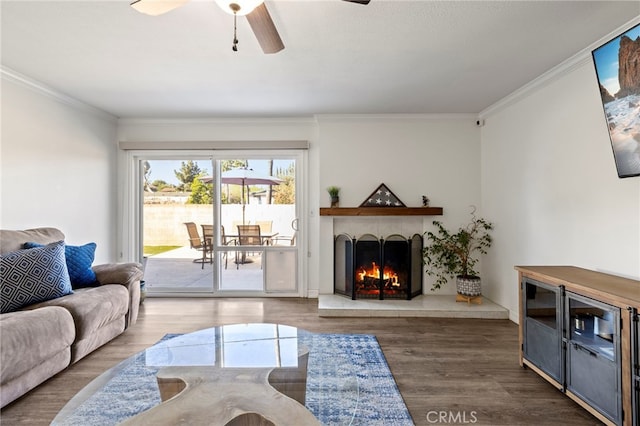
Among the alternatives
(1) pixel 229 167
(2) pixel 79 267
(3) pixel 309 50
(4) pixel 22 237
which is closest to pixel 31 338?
(2) pixel 79 267

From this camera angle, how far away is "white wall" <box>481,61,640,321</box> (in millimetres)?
2205

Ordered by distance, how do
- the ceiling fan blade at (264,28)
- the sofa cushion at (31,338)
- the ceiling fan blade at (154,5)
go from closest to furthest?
1. the ceiling fan blade at (154,5)
2. the ceiling fan blade at (264,28)
3. the sofa cushion at (31,338)

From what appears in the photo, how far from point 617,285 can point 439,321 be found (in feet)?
5.79

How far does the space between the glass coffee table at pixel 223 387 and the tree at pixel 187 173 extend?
9.07ft

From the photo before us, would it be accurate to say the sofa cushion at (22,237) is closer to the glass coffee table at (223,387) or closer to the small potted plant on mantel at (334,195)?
the glass coffee table at (223,387)

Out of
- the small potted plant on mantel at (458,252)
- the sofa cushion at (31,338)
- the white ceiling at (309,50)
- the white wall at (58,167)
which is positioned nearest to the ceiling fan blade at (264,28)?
the white ceiling at (309,50)

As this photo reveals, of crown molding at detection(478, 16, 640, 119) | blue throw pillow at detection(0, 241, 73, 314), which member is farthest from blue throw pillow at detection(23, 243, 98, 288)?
crown molding at detection(478, 16, 640, 119)

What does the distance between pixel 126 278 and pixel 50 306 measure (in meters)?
0.76

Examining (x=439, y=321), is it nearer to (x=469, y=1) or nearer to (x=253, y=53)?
(x=469, y=1)

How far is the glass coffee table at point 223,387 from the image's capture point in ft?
4.37

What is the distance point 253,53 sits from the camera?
246 centimetres

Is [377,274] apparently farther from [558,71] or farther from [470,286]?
[558,71]

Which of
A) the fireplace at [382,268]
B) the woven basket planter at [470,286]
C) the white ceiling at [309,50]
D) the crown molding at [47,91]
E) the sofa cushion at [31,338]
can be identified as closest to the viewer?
the sofa cushion at [31,338]

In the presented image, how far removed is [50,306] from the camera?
227cm
